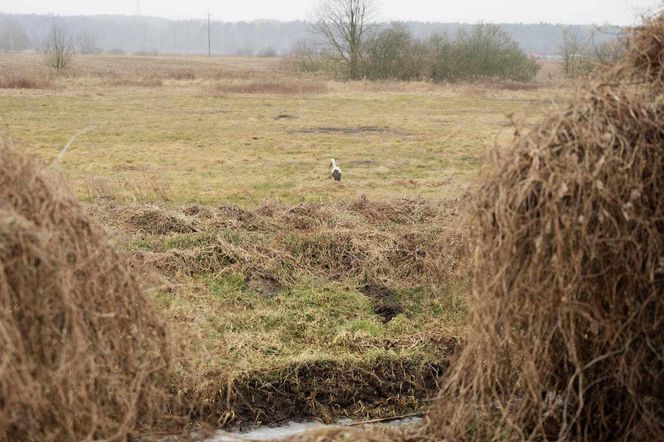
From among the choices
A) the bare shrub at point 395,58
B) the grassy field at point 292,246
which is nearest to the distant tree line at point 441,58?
the bare shrub at point 395,58

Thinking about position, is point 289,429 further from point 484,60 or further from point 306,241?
point 484,60

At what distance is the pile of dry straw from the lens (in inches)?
183

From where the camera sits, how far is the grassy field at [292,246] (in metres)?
8.03

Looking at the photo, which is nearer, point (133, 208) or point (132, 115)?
point (133, 208)

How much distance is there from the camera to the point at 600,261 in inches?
206

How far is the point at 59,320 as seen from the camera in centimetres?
489

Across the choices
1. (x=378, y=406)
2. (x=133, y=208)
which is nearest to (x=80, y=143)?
(x=133, y=208)

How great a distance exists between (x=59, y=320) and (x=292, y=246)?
21.3 ft

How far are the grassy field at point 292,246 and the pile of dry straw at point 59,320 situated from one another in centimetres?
75

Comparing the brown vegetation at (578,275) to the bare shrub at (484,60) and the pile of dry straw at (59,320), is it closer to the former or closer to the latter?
the pile of dry straw at (59,320)

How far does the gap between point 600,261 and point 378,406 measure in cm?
342

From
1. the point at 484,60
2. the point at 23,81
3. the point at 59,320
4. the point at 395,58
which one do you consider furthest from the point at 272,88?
the point at 59,320

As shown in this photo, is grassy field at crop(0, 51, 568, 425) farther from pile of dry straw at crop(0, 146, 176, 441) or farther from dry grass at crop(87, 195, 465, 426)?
pile of dry straw at crop(0, 146, 176, 441)

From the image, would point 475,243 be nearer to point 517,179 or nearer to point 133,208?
point 517,179
